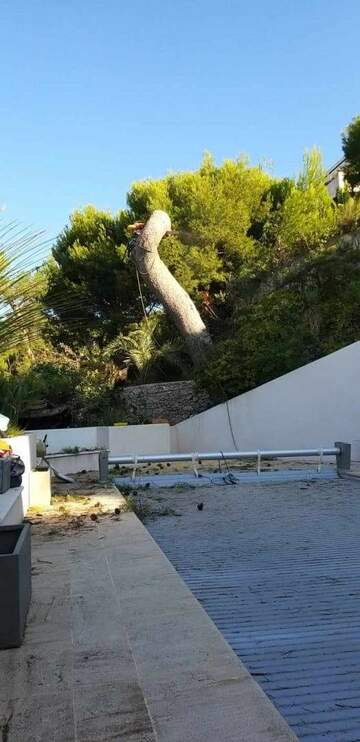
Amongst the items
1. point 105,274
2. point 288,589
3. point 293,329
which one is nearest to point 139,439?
point 293,329

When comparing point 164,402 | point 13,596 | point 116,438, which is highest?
point 164,402

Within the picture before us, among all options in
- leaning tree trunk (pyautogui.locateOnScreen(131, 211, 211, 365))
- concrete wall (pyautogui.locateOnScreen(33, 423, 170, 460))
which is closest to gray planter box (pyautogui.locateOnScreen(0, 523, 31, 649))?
concrete wall (pyautogui.locateOnScreen(33, 423, 170, 460))

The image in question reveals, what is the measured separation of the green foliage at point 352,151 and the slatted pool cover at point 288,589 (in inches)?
745

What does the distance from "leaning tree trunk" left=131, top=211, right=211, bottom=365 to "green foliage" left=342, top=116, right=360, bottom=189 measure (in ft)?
32.6

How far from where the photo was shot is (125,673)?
2.32 metres

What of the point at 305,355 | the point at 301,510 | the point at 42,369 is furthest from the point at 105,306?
the point at 301,510

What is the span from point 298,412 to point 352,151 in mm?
15061

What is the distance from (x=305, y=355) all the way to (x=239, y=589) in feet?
34.9

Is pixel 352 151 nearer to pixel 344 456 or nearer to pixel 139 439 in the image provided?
pixel 139 439

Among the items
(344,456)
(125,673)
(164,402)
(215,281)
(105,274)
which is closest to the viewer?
(125,673)

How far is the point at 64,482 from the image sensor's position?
935cm

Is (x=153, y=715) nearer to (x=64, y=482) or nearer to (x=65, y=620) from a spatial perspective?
(x=65, y=620)

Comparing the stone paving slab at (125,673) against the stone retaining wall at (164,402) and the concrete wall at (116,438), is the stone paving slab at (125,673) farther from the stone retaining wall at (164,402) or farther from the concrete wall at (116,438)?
the stone retaining wall at (164,402)

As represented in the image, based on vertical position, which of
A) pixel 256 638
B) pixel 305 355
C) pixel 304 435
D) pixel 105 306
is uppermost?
pixel 105 306
